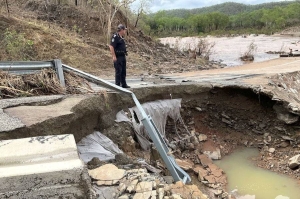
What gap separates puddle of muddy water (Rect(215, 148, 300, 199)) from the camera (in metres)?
Answer: 6.67

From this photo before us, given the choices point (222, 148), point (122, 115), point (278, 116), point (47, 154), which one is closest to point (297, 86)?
point (278, 116)

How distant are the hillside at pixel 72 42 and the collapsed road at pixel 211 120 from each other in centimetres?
402

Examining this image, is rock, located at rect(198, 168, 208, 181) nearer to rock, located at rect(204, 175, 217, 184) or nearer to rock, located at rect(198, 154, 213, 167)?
rock, located at rect(204, 175, 217, 184)

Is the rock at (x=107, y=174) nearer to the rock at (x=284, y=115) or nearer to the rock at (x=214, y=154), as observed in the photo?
the rock at (x=214, y=154)

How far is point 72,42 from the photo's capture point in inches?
569

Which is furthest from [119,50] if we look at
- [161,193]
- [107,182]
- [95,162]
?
[161,193]

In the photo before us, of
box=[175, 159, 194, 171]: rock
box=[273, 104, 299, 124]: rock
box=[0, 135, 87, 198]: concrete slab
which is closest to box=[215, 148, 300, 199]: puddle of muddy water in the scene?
box=[175, 159, 194, 171]: rock

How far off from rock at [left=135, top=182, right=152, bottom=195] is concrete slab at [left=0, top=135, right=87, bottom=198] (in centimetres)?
103

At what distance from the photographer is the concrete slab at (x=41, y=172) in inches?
99.0

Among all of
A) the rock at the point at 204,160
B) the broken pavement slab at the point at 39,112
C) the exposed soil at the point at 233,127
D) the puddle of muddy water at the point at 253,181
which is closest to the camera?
the broken pavement slab at the point at 39,112

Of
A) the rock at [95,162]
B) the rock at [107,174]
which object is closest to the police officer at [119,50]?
the rock at [95,162]

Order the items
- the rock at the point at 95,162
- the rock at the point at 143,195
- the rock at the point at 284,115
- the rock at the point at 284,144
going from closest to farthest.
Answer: the rock at the point at 143,195 → the rock at the point at 95,162 → the rock at the point at 284,144 → the rock at the point at 284,115

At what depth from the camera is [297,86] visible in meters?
11.5

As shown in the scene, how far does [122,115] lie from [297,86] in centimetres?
736
